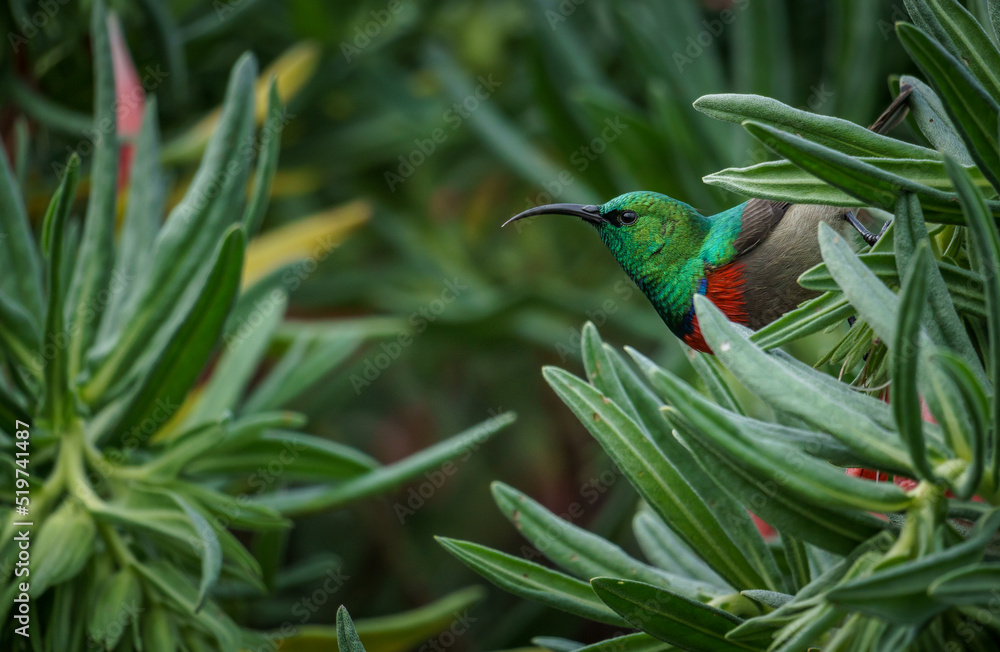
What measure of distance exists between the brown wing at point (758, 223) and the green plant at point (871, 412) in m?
0.17

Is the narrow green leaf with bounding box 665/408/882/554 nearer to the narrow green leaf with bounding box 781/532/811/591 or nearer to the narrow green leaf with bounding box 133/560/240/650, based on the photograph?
the narrow green leaf with bounding box 781/532/811/591

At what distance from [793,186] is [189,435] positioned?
683 millimetres

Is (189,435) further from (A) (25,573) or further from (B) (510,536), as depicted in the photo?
(B) (510,536)

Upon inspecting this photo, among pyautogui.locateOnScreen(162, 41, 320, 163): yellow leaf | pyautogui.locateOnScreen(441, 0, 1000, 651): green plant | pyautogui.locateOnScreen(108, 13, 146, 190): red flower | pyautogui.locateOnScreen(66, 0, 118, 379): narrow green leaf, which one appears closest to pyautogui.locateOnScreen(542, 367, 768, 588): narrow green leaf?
pyautogui.locateOnScreen(441, 0, 1000, 651): green plant

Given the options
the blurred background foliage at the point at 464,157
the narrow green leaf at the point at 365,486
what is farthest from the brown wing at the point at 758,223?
the blurred background foliage at the point at 464,157

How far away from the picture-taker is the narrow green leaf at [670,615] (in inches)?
23.0

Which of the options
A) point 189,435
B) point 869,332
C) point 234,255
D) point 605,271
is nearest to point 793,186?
point 869,332

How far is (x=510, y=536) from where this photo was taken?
7.18 ft

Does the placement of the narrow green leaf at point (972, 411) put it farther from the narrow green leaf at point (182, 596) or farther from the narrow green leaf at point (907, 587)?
the narrow green leaf at point (182, 596)

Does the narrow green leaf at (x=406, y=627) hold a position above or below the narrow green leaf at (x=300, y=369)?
below

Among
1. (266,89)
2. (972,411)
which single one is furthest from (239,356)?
(972,411)

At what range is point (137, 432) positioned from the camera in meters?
1.00

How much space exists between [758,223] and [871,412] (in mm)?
301

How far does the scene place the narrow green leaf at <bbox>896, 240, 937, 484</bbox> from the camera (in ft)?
1.42
